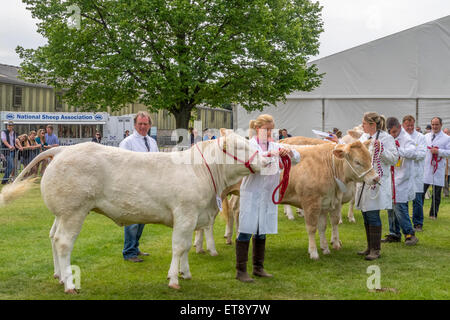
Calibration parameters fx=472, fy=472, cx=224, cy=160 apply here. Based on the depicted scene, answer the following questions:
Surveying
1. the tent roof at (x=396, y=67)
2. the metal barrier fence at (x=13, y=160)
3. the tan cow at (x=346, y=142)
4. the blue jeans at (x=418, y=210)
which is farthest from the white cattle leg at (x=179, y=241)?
the tent roof at (x=396, y=67)

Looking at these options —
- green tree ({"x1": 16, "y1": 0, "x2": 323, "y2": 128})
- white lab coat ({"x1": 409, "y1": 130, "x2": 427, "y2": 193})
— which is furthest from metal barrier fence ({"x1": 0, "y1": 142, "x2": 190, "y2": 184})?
white lab coat ({"x1": 409, "y1": 130, "x2": 427, "y2": 193})

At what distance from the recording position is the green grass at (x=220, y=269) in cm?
530

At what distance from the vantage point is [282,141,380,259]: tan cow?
6.89m

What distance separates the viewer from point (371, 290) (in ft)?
17.9

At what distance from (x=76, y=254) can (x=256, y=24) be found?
64.1 feet

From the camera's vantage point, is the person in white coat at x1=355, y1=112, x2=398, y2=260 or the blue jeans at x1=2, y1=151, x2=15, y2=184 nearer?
the person in white coat at x1=355, y1=112, x2=398, y2=260

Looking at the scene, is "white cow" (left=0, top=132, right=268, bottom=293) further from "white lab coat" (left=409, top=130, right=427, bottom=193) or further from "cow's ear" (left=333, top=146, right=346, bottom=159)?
"white lab coat" (left=409, top=130, right=427, bottom=193)

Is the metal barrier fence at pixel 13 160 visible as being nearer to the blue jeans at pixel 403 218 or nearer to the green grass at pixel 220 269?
the green grass at pixel 220 269

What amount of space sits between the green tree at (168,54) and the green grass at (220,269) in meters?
15.6

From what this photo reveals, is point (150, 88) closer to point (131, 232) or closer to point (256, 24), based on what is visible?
point (256, 24)

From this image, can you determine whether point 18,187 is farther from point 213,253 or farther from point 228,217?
point 228,217

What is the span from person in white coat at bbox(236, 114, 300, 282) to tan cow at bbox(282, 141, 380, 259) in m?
1.33

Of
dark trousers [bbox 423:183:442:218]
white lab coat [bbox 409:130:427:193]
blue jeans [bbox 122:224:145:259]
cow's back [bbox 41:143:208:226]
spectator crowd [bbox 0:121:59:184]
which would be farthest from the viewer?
spectator crowd [bbox 0:121:59:184]

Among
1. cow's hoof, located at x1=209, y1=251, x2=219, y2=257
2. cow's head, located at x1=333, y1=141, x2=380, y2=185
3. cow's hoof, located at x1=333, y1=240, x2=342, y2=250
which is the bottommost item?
cow's hoof, located at x1=209, y1=251, x2=219, y2=257
